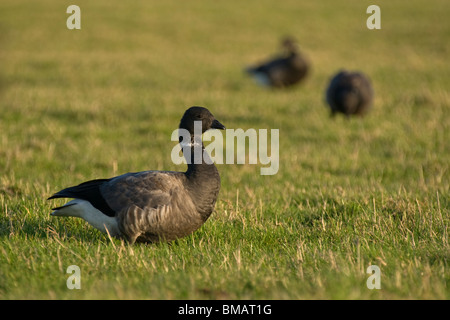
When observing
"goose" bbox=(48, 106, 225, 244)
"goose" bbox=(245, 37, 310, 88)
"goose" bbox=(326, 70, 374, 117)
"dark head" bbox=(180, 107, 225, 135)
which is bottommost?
"goose" bbox=(48, 106, 225, 244)

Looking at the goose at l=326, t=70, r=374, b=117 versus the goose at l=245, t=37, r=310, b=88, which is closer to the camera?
the goose at l=326, t=70, r=374, b=117

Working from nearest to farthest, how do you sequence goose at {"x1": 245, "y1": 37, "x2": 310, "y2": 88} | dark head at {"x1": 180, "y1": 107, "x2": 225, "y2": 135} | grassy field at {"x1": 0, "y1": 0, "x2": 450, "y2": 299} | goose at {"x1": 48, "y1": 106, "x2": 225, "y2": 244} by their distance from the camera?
grassy field at {"x1": 0, "y1": 0, "x2": 450, "y2": 299} < goose at {"x1": 48, "y1": 106, "x2": 225, "y2": 244} < dark head at {"x1": 180, "y1": 107, "x2": 225, "y2": 135} < goose at {"x1": 245, "y1": 37, "x2": 310, "y2": 88}

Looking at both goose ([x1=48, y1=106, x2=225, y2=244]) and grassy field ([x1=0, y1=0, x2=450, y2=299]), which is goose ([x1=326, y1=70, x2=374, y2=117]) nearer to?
grassy field ([x1=0, y1=0, x2=450, y2=299])

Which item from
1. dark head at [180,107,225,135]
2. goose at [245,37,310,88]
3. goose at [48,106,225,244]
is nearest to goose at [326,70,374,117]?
goose at [245,37,310,88]

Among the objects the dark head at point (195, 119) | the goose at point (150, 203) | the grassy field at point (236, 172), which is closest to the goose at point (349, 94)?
the grassy field at point (236, 172)

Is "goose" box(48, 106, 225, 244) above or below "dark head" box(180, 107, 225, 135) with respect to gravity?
below

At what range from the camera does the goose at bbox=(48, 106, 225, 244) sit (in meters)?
5.82

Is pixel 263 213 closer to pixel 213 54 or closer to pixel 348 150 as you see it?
pixel 348 150

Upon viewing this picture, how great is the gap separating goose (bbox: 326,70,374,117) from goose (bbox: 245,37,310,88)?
508 centimetres

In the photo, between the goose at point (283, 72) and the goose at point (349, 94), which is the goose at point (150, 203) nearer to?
the goose at point (349, 94)

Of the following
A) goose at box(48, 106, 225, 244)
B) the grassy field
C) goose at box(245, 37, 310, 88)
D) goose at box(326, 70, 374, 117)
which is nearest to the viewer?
the grassy field

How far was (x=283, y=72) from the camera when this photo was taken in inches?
828

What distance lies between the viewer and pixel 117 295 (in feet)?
15.0
